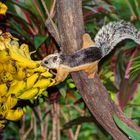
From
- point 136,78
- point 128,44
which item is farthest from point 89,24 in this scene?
point 136,78

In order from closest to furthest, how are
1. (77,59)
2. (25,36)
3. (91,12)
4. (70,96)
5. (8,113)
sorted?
(77,59), (8,113), (25,36), (91,12), (70,96)

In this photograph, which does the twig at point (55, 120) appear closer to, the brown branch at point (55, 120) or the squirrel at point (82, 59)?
the brown branch at point (55, 120)

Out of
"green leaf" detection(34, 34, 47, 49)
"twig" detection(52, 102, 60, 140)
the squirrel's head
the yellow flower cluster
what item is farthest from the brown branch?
the squirrel's head

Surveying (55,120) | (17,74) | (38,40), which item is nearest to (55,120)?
(55,120)

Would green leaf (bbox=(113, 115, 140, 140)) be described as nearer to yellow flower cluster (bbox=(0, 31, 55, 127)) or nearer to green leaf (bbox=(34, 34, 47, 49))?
yellow flower cluster (bbox=(0, 31, 55, 127))

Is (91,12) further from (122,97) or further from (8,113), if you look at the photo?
(8,113)

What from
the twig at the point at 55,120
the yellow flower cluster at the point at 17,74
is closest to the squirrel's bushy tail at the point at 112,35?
the yellow flower cluster at the point at 17,74
